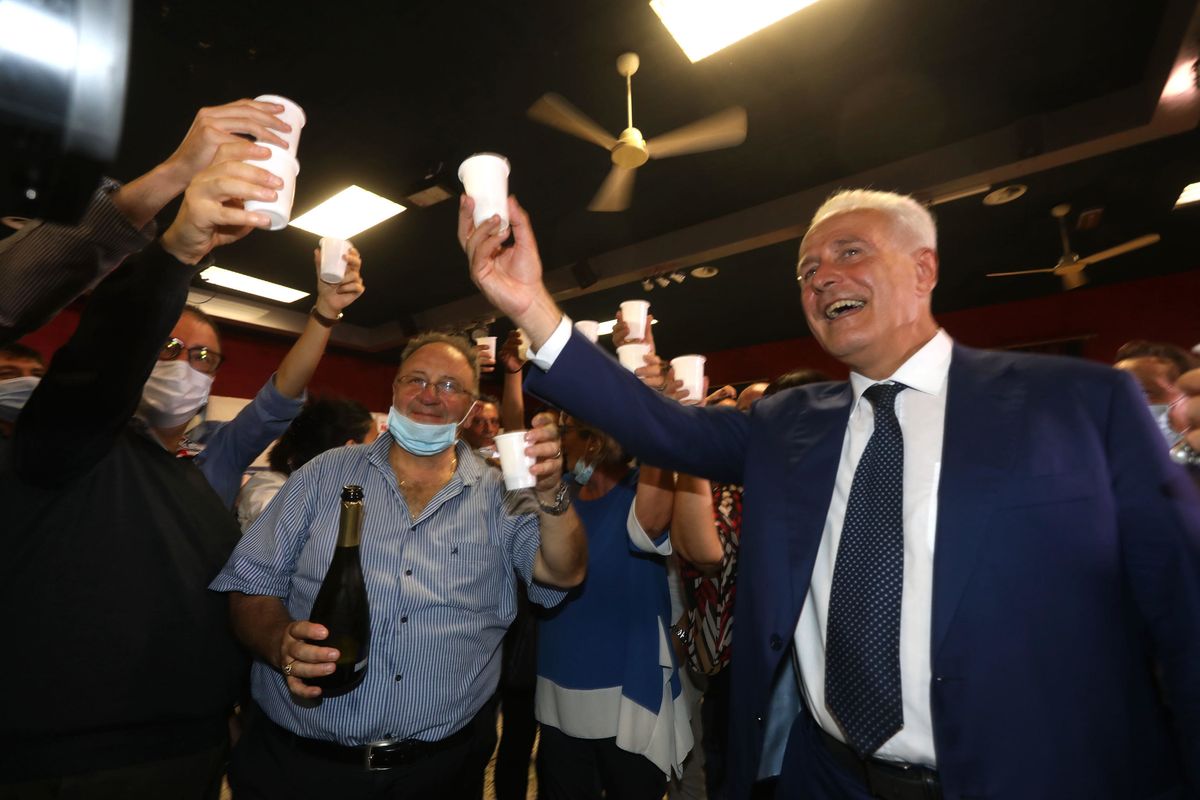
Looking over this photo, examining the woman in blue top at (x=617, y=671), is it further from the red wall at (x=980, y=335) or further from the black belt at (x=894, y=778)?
the red wall at (x=980, y=335)

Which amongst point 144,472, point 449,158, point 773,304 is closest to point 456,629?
point 144,472

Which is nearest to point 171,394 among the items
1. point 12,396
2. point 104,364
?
point 12,396

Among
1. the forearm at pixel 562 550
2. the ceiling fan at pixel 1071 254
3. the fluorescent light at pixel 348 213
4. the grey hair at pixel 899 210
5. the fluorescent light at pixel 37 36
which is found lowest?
the forearm at pixel 562 550

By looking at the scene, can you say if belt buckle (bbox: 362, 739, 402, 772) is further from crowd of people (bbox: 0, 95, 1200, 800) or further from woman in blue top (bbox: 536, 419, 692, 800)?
woman in blue top (bbox: 536, 419, 692, 800)

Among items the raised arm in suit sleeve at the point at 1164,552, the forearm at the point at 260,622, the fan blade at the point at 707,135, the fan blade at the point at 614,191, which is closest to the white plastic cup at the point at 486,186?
the forearm at the point at 260,622

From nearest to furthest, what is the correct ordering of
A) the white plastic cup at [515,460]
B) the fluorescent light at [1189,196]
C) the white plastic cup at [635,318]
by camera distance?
the white plastic cup at [515,460]
the white plastic cup at [635,318]
the fluorescent light at [1189,196]

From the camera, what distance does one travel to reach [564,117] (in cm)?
365

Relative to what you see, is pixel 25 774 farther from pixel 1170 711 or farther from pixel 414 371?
pixel 1170 711

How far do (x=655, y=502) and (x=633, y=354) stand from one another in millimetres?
582

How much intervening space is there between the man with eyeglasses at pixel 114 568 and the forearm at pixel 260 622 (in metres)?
0.06

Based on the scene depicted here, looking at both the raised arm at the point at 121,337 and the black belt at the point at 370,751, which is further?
the black belt at the point at 370,751

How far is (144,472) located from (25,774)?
69cm

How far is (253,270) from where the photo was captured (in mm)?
7031

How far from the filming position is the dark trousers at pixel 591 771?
2.04 m
